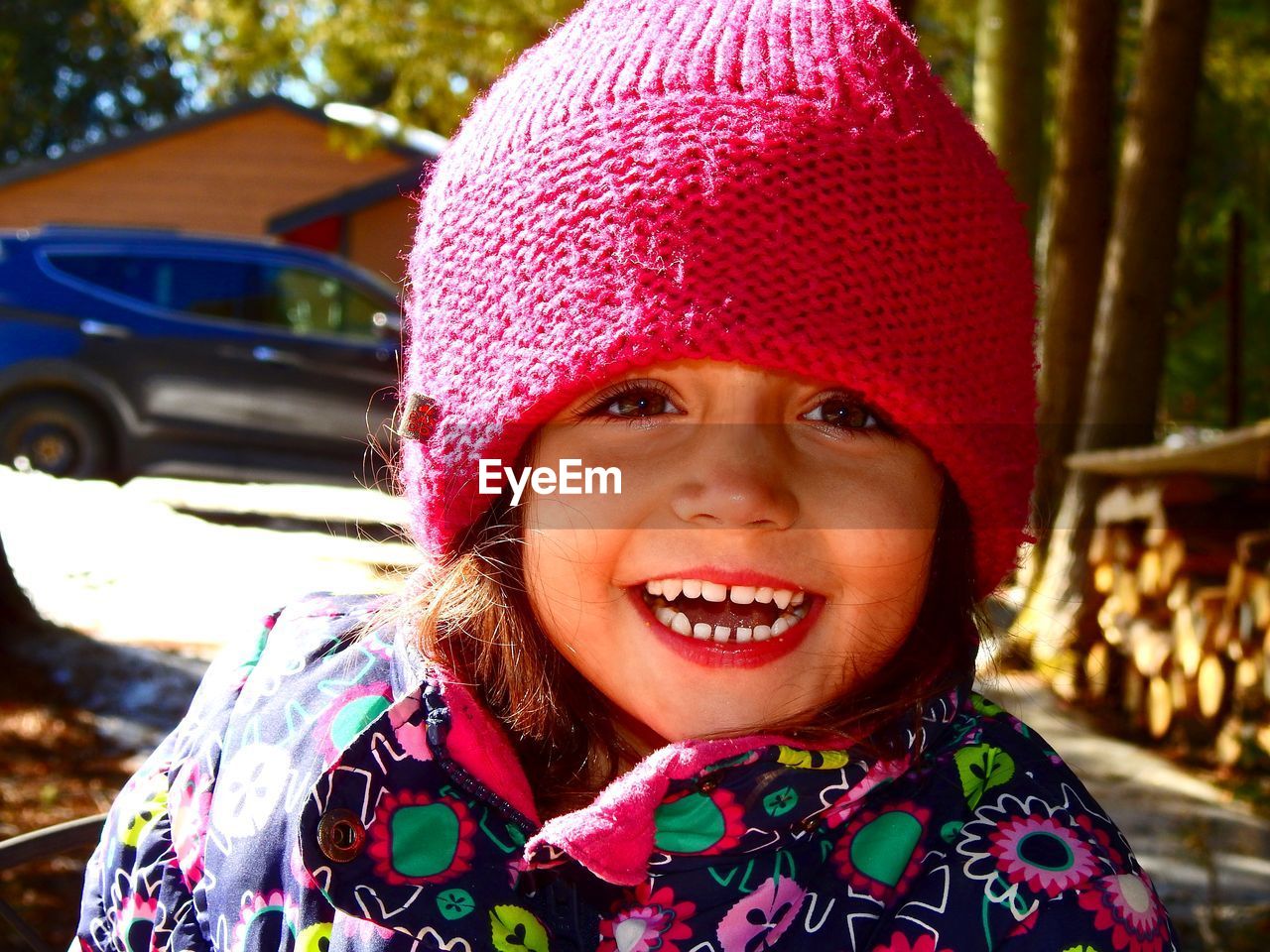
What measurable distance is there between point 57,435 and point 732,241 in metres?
7.35

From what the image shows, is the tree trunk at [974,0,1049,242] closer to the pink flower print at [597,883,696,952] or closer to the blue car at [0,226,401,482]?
the blue car at [0,226,401,482]

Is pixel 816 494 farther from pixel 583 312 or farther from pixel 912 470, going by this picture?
pixel 583 312

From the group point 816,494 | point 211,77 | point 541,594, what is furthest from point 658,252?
point 211,77

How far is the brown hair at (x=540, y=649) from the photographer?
1.42 m

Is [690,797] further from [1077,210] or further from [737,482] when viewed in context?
[1077,210]

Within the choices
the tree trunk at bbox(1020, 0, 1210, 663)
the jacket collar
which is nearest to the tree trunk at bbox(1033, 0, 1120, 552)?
the tree trunk at bbox(1020, 0, 1210, 663)

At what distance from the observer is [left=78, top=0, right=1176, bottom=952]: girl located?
1.22 meters

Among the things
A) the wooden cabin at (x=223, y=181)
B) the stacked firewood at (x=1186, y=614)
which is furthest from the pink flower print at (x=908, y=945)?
the wooden cabin at (x=223, y=181)

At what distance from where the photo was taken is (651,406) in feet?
4.23

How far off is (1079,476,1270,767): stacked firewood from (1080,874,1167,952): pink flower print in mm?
3085

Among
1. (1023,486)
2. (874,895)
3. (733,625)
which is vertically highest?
(1023,486)

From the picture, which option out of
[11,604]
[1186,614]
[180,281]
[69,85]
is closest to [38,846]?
[11,604]

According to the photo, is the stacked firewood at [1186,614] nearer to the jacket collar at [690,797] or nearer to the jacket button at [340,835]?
the jacket collar at [690,797]

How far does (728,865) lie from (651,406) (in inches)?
17.8
